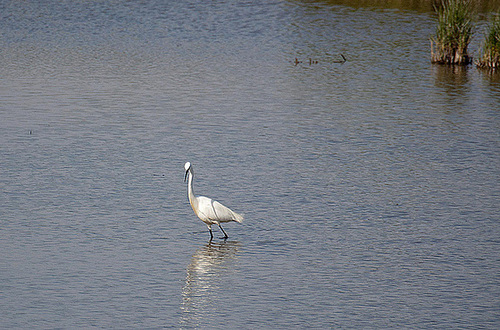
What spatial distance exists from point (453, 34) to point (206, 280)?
15.9 metres

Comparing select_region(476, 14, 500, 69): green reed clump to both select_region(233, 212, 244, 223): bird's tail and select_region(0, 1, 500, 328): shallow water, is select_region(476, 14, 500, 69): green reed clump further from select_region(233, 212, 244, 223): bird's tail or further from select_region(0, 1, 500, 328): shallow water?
select_region(233, 212, 244, 223): bird's tail

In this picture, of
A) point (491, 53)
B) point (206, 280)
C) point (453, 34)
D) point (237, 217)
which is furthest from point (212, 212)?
point (491, 53)

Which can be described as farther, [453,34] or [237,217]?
[453,34]

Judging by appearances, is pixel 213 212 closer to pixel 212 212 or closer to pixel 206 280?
pixel 212 212

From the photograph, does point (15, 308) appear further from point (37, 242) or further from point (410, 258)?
point (410, 258)

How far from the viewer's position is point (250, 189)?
1130 centimetres

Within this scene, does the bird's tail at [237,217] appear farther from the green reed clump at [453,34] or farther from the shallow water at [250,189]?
the green reed clump at [453,34]

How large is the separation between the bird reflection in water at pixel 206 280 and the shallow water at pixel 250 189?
0.08ft

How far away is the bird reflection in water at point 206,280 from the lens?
7.43 m

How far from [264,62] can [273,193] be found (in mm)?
12140

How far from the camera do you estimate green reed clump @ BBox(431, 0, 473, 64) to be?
21.7 metres

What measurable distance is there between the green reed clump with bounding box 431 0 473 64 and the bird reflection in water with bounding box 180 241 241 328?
47.5ft

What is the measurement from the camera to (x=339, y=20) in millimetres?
30047

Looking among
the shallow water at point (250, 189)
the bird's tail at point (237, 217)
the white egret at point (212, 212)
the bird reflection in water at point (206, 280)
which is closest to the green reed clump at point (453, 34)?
the shallow water at point (250, 189)
